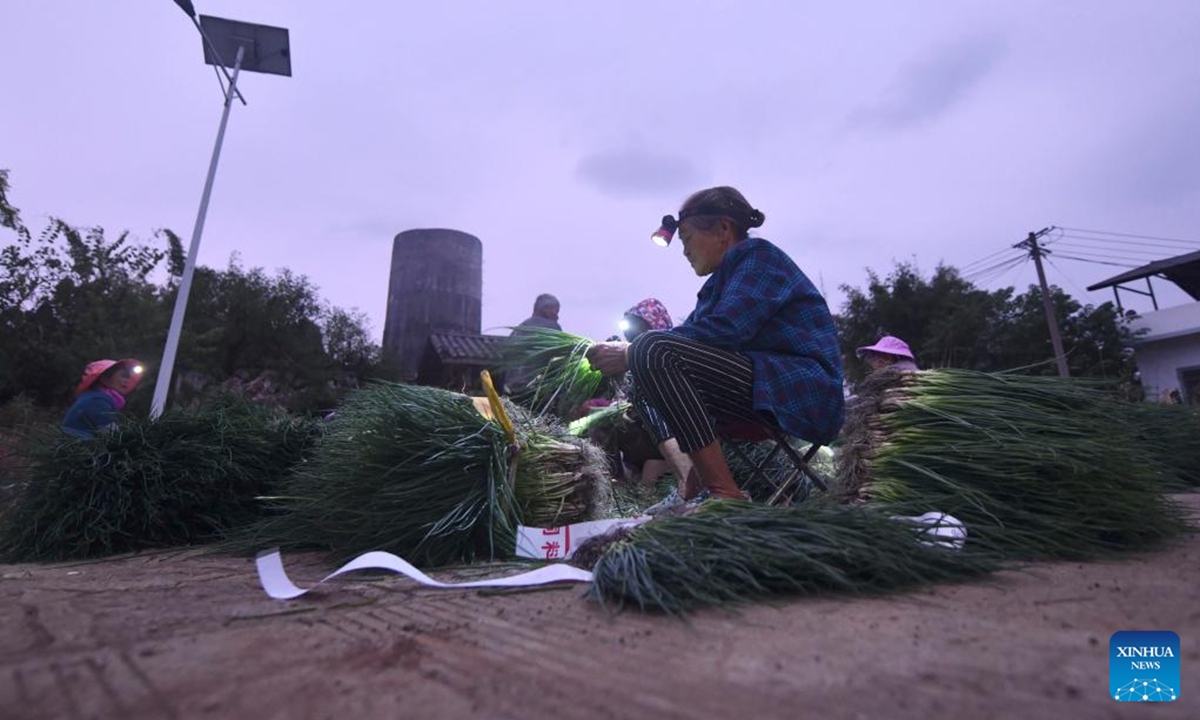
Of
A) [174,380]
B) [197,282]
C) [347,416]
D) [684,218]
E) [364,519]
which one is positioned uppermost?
[197,282]

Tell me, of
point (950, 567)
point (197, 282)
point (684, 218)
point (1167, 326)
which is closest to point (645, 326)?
point (684, 218)

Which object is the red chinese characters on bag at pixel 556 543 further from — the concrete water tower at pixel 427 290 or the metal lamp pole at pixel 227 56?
the concrete water tower at pixel 427 290

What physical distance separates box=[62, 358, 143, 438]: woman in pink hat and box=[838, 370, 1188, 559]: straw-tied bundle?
3.19 m

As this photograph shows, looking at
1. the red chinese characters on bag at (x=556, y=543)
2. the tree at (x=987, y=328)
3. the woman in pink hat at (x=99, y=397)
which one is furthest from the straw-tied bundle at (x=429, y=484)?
the tree at (x=987, y=328)

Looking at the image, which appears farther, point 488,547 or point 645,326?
point 645,326

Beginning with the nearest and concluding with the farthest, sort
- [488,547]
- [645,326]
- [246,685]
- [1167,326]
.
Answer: [246,685], [488,547], [645,326], [1167,326]

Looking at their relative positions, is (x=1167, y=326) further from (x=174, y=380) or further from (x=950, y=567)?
(x=174, y=380)

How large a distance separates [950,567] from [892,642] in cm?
53

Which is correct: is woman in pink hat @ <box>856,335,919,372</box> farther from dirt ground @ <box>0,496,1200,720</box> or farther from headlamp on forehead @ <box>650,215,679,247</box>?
dirt ground @ <box>0,496,1200,720</box>

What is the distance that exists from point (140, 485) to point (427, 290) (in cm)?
1165

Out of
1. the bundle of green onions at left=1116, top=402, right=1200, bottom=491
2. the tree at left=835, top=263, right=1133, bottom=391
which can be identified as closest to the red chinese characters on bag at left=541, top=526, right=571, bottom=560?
the bundle of green onions at left=1116, top=402, right=1200, bottom=491

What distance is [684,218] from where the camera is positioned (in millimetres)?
2482

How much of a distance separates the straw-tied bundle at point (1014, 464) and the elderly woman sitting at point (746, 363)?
0.67 feet

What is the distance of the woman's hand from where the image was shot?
2.34 meters
